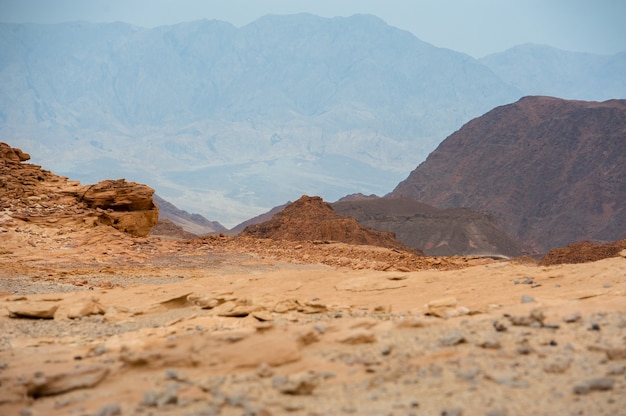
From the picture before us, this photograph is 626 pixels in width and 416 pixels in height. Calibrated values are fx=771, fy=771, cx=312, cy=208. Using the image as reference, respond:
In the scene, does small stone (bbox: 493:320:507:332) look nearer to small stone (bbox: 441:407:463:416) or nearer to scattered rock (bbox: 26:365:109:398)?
small stone (bbox: 441:407:463:416)

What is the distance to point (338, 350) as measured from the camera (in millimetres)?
7574

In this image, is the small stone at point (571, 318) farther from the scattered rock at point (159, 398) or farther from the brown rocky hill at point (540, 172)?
the brown rocky hill at point (540, 172)

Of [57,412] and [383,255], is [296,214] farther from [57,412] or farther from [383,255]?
[57,412]

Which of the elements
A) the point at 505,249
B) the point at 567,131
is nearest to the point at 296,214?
the point at 505,249

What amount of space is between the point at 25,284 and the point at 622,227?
75427 mm

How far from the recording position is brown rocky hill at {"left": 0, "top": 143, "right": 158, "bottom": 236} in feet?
87.5

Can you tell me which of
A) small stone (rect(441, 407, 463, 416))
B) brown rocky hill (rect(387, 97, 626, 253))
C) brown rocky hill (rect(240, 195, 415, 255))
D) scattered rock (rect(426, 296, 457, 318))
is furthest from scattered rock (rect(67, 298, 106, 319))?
brown rocky hill (rect(387, 97, 626, 253))

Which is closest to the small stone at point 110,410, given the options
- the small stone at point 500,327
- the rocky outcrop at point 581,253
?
the small stone at point 500,327

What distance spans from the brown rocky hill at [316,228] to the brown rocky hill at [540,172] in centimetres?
4160

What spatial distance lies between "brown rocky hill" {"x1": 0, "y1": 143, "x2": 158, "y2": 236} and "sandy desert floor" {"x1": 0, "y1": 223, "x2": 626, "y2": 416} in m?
13.9

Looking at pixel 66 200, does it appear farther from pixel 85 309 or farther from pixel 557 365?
pixel 557 365

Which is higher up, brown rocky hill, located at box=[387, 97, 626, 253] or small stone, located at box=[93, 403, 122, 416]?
brown rocky hill, located at box=[387, 97, 626, 253]

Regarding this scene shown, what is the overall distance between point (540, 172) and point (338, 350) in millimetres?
91659

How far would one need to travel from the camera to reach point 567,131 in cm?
9781
